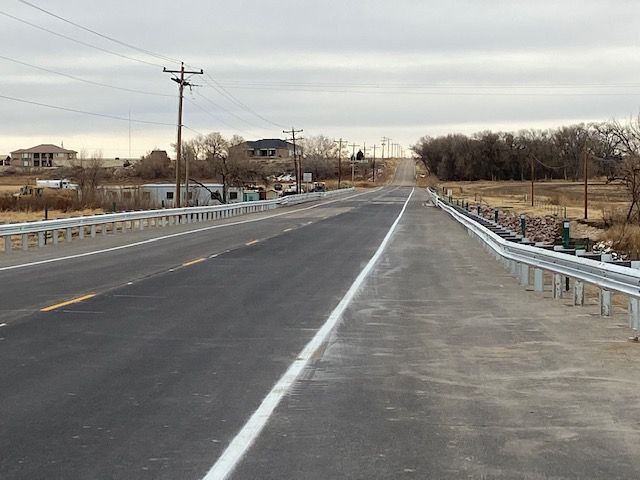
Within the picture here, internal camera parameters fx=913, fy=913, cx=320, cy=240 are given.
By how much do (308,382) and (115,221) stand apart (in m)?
29.1

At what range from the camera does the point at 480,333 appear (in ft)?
39.8

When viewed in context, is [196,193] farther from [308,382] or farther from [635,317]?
[308,382]

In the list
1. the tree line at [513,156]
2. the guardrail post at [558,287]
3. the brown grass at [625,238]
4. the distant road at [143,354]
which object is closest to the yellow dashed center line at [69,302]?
the distant road at [143,354]

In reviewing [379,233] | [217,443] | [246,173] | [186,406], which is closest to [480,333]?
[186,406]

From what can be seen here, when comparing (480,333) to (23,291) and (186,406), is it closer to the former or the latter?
(186,406)

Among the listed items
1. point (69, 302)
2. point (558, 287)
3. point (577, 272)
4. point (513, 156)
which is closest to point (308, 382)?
point (577, 272)

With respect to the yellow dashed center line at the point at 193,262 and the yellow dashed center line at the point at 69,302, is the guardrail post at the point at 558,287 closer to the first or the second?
the yellow dashed center line at the point at 69,302

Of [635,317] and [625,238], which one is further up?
[635,317]

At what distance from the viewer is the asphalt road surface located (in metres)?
6.29

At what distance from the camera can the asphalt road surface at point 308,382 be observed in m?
6.29

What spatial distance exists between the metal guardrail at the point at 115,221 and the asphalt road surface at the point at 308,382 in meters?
10.3

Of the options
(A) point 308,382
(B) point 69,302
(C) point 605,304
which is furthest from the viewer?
(B) point 69,302

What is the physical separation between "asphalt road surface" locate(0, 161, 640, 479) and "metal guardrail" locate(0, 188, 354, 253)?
10.3 m

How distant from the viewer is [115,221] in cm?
3675
